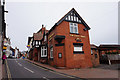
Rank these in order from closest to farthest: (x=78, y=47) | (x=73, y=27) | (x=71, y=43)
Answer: (x=71, y=43) → (x=78, y=47) → (x=73, y=27)

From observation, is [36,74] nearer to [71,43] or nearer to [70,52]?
[70,52]

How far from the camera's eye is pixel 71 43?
1503 centimetres

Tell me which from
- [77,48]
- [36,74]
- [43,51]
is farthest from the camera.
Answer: [43,51]

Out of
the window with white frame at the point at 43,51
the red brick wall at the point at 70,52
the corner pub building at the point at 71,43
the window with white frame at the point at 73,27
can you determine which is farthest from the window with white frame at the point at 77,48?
the window with white frame at the point at 43,51

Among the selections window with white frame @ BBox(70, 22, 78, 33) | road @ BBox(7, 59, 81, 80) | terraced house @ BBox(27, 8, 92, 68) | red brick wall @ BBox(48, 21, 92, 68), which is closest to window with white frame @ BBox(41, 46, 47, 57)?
terraced house @ BBox(27, 8, 92, 68)

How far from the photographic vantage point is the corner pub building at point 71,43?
14.3 m

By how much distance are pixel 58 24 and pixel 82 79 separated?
32.8 ft

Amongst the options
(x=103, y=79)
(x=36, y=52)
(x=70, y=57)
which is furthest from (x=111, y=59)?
(x=36, y=52)

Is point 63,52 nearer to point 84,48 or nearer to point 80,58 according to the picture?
point 80,58

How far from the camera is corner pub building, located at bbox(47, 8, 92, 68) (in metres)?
14.3

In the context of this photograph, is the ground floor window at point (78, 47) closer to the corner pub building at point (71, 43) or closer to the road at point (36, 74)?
the corner pub building at point (71, 43)

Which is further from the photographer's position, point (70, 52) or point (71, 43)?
point (71, 43)

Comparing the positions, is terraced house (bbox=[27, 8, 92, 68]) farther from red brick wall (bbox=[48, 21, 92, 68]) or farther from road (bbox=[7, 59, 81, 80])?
road (bbox=[7, 59, 81, 80])

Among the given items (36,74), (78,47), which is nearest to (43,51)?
(78,47)
